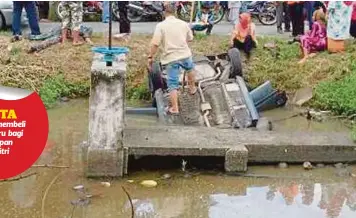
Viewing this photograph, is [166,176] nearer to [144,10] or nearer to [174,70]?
[174,70]

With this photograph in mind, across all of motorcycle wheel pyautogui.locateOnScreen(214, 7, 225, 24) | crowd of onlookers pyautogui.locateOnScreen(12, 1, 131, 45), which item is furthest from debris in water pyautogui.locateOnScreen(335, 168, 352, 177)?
motorcycle wheel pyautogui.locateOnScreen(214, 7, 225, 24)

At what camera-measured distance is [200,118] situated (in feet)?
30.1

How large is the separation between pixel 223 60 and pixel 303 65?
1.53 meters

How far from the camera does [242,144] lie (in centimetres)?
782

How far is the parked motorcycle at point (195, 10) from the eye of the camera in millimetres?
16506

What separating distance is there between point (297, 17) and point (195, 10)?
126 inches

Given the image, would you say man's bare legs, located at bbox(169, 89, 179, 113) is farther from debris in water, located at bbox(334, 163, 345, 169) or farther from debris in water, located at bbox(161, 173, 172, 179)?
debris in water, located at bbox(334, 163, 345, 169)

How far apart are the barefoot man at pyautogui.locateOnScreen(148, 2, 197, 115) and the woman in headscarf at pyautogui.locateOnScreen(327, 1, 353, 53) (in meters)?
3.24

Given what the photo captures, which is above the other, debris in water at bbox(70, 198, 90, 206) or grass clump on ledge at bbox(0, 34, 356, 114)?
grass clump on ledge at bbox(0, 34, 356, 114)

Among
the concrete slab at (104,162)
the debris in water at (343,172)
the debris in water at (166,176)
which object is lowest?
the debris in water at (166,176)

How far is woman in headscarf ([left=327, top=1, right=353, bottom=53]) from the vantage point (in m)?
11.5

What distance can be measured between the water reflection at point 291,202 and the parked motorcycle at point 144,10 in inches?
429

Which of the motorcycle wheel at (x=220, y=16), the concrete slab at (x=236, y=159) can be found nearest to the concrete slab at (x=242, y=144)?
the concrete slab at (x=236, y=159)

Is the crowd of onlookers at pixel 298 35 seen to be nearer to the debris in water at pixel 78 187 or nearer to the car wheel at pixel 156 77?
the car wheel at pixel 156 77
